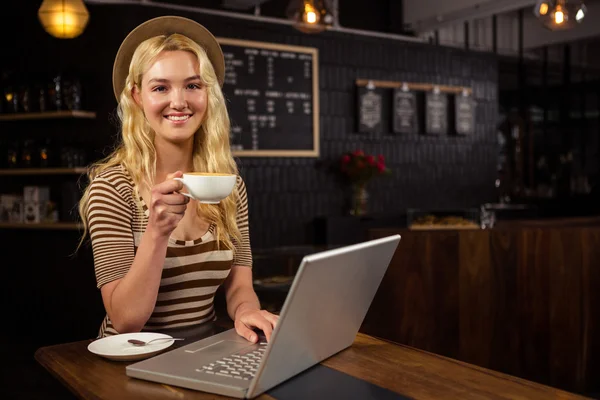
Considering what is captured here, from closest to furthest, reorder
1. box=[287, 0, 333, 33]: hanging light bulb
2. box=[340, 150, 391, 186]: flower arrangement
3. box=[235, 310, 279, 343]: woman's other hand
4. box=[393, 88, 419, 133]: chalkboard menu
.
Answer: box=[235, 310, 279, 343]: woman's other hand, box=[287, 0, 333, 33]: hanging light bulb, box=[340, 150, 391, 186]: flower arrangement, box=[393, 88, 419, 133]: chalkboard menu

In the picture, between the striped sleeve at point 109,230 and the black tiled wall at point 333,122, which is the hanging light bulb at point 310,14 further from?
the striped sleeve at point 109,230

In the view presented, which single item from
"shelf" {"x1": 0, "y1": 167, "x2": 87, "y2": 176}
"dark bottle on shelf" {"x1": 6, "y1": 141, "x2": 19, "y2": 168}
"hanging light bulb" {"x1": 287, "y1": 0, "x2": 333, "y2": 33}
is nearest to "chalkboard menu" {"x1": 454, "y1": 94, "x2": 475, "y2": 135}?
"hanging light bulb" {"x1": 287, "y1": 0, "x2": 333, "y2": 33}

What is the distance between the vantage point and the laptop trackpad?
1.36 m

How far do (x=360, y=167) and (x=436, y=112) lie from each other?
1.50m

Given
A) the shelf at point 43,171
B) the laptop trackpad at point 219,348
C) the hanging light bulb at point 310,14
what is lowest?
the laptop trackpad at point 219,348

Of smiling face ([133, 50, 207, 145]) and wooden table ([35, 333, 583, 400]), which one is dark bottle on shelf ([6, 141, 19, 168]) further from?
wooden table ([35, 333, 583, 400])

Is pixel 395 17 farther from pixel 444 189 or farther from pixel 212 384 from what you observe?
pixel 212 384

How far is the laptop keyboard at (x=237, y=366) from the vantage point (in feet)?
3.99

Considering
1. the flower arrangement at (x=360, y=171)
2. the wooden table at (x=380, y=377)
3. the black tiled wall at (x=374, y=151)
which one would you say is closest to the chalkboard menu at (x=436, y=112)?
the black tiled wall at (x=374, y=151)

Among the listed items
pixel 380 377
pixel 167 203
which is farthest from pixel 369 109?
pixel 380 377

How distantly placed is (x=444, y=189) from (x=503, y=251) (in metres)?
4.02

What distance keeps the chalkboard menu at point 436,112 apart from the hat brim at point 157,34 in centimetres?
562

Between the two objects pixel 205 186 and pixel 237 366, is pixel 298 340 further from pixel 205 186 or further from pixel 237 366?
pixel 205 186

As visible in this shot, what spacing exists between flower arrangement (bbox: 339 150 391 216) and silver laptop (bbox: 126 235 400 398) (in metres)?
5.00
